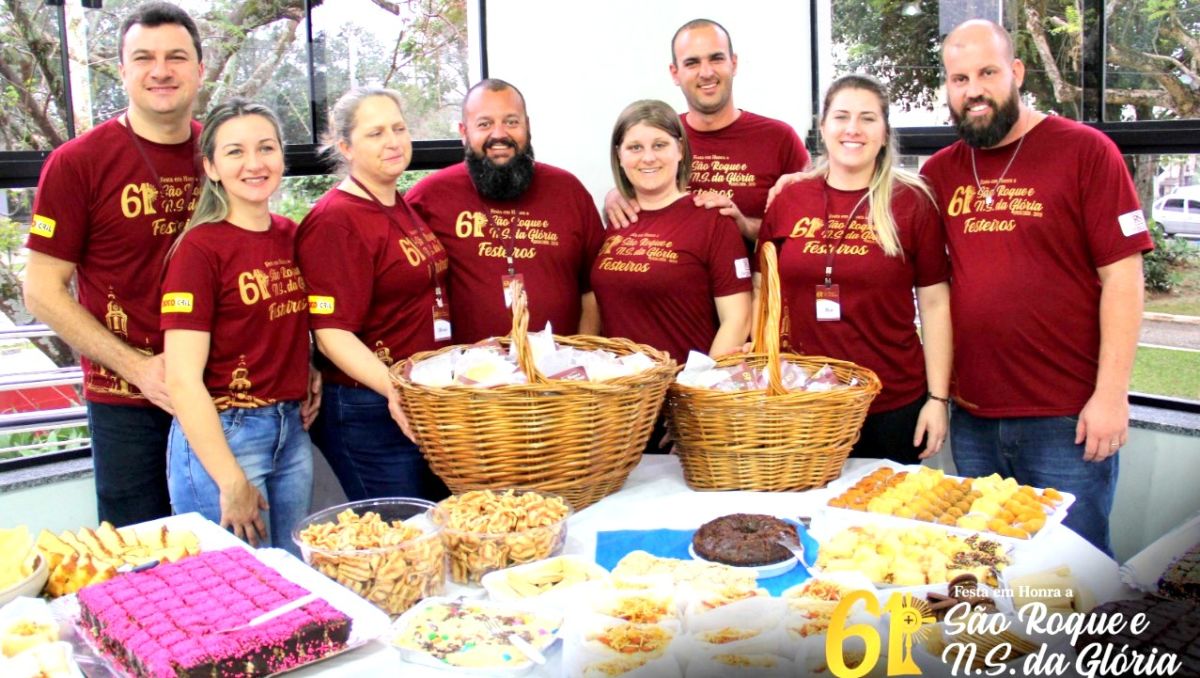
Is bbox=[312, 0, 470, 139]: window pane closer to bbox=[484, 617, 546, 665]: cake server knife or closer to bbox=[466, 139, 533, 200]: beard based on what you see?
bbox=[466, 139, 533, 200]: beard

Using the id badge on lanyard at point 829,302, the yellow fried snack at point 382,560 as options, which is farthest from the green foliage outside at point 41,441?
the id badge on lanyard at point 829,302

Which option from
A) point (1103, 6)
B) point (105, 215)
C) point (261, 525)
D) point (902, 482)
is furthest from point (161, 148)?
point (1103, 6)

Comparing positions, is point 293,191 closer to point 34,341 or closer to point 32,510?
point 34,341

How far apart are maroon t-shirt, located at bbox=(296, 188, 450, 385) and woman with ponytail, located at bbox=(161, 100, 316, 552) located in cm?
7

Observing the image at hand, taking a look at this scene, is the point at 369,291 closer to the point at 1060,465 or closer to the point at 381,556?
the point at 381,556

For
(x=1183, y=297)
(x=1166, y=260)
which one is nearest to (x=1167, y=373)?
(x=1183, y=297)

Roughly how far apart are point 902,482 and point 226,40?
2882 mm

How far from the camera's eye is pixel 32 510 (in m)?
3.20

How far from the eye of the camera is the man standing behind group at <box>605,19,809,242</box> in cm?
320

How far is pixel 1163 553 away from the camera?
2.71 metres

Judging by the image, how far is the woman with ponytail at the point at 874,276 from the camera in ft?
8.68

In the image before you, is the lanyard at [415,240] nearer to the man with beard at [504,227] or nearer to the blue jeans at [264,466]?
the man with beard at [504,227]

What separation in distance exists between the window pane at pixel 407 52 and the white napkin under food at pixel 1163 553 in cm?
282

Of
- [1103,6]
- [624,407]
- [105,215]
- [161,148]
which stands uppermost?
[1103,6]
